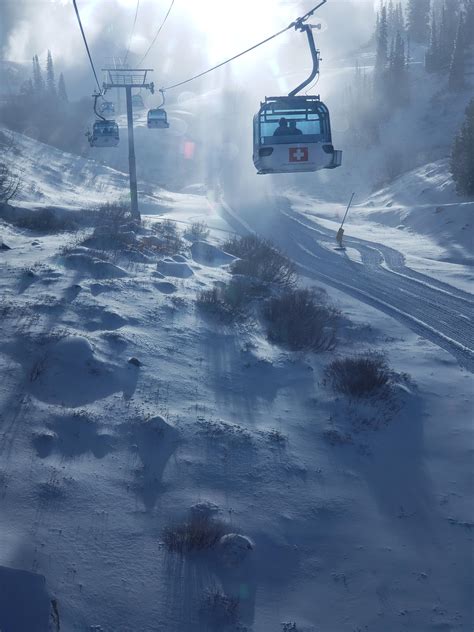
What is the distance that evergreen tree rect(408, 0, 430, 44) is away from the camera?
440 ft

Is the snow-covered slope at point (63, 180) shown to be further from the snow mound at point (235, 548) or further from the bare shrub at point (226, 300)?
the snow mound at point (235, 548)

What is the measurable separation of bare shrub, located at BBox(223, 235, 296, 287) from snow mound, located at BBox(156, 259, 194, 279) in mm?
2459

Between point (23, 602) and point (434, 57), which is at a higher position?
point (434, 57)

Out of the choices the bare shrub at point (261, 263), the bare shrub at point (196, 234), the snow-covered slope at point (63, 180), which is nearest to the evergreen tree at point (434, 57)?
the snow-covered slope at point (63, 180)

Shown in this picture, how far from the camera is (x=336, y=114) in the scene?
11238 centimetres

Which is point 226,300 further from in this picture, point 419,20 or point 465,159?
point 419,20

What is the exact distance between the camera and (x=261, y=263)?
958 inches

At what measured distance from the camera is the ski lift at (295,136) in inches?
556

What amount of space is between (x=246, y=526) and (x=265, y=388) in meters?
4.78

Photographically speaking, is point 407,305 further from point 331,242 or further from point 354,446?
point 331,242

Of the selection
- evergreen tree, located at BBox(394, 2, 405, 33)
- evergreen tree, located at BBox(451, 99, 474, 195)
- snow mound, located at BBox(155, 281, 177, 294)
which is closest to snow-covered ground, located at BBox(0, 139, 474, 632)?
snow mound, located at BBox(155, 281, 177, 294)

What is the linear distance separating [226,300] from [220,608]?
11.6m

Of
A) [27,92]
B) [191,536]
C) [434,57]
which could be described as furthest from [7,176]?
[27,92]

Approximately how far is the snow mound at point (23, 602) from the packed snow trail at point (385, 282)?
1171cm
